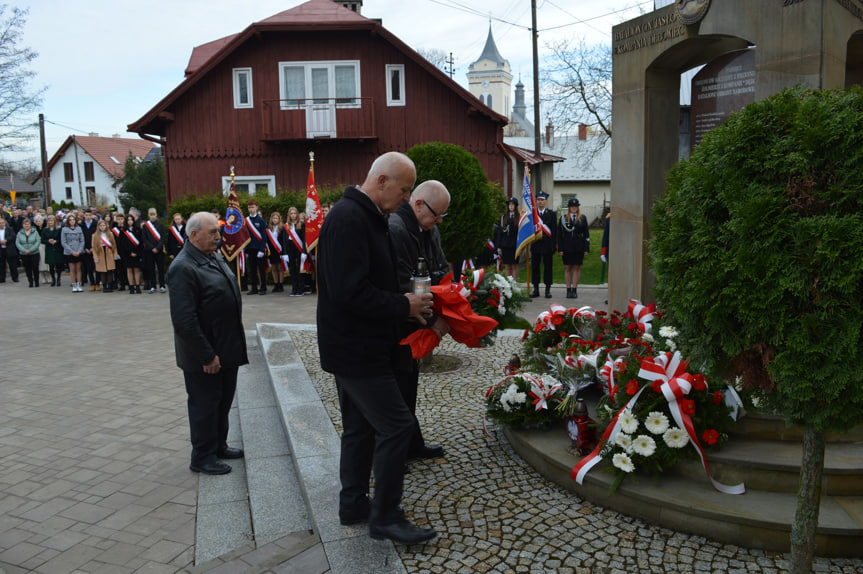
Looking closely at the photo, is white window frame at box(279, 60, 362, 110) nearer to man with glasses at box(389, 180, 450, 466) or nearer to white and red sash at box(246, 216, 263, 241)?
white and red sash at box(246, 216, 263, 241)

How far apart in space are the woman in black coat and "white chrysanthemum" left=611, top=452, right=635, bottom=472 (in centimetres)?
986

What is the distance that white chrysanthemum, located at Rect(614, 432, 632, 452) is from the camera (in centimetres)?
393

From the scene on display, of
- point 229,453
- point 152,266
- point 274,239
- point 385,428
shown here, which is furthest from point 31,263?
point 385,428

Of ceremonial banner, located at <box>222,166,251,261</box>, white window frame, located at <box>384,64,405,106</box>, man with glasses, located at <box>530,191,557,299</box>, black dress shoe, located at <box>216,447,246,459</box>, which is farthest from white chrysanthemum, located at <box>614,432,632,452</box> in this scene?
white window frame, located at <box>384,64,405,106</box>

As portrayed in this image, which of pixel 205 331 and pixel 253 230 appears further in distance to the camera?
pixel 253 230

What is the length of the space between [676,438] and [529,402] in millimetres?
1221

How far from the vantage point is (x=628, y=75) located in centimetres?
623

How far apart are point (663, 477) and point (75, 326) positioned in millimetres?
10970

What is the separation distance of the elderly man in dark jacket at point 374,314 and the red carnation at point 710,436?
67.4 inches

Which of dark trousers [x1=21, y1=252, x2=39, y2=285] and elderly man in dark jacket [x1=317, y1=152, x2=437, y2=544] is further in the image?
dark trousers [x1=21, y1=252, x2=39, y2=285]

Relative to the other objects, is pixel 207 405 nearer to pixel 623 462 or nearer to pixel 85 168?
pixel 623 462

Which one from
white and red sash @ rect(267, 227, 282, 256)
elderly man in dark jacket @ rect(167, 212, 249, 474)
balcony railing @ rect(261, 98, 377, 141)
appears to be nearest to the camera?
elderly man in dark jacket @ rect(167, 212, 249, 474)

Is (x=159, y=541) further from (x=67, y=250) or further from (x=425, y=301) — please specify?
(x=67, y=250)

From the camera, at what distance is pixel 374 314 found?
3395 mm
